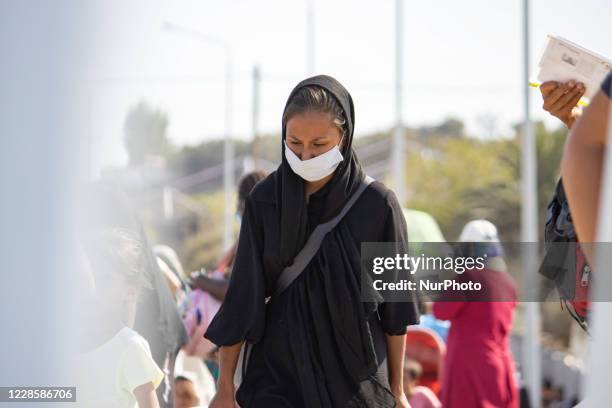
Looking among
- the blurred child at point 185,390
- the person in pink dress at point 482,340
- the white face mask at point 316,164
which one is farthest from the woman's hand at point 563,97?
the blurred child at point 185,390

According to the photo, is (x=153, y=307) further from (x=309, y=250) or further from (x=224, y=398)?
(x=309, y=250)

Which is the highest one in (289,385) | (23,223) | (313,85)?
(313,85)

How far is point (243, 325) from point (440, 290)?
4.97 ft

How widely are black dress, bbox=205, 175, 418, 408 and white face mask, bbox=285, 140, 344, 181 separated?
0.08 meters

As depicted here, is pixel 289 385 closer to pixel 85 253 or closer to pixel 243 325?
pixel 243 325

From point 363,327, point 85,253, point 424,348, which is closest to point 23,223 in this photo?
point 85,253

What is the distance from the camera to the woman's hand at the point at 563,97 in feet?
10.8

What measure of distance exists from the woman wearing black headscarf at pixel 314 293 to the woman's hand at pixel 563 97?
0.63 meters

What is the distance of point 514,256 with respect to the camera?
25.3 metres

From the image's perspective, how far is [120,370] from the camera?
3.65m

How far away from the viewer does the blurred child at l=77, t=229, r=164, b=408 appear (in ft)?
11.3

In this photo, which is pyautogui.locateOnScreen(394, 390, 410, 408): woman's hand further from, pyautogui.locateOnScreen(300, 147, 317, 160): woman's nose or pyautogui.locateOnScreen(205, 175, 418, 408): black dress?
pyautogui.locateOnScreen(300, 147, 317, 160): woman's nose

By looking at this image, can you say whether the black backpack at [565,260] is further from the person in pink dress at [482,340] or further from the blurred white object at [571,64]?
the person in pink dress at [482,340]

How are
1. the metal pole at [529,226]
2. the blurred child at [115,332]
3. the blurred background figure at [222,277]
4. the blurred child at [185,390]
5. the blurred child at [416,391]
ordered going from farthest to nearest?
the metal pole at [529,226], the blurred child at [416,391], the blurred child at [185,390], the blurred background figure at [222,277], the blurred child at [115,332]
